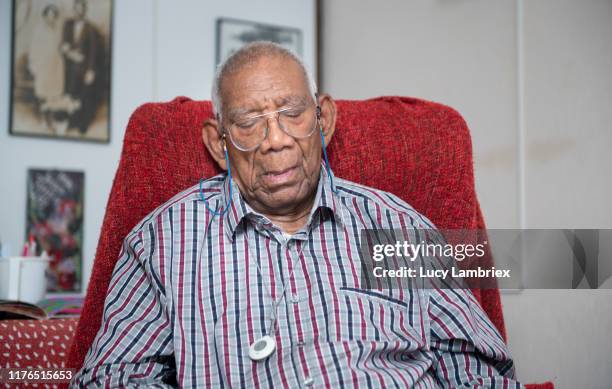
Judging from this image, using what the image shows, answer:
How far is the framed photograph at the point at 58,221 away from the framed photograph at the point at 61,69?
18cm

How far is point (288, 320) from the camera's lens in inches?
43.9

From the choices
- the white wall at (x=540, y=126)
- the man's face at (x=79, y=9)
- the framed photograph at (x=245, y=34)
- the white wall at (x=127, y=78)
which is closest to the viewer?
the white wall at (x=540, y=126)

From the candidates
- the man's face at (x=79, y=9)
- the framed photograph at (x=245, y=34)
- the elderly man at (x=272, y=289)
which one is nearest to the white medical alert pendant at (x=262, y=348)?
the elderly man at (x=272, y=289)

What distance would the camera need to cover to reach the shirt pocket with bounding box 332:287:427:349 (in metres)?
1.11

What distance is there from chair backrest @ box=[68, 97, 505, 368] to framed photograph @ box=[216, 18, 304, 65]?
1.31 metres

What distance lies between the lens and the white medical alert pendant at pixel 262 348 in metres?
1.05

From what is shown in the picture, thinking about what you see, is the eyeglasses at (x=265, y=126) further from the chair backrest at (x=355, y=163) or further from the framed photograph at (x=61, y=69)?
the framed photograph at (x=61, y=69)

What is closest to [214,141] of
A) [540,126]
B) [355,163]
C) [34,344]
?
[355,163]

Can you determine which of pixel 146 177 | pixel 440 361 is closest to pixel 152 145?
pixel 146 177

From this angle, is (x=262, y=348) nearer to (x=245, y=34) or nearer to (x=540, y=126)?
(x=540, y=126)

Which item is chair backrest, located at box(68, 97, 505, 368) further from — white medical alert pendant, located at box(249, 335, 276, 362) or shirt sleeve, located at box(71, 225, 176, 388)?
white medical alert pendant, located at box(249, 335, 276, 362)

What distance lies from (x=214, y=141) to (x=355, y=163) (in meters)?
0.34

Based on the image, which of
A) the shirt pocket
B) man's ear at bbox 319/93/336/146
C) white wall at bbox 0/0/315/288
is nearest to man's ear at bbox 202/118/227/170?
man's ear at bbox 319/93/336/146

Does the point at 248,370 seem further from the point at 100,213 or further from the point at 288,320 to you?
the point at 100,213
